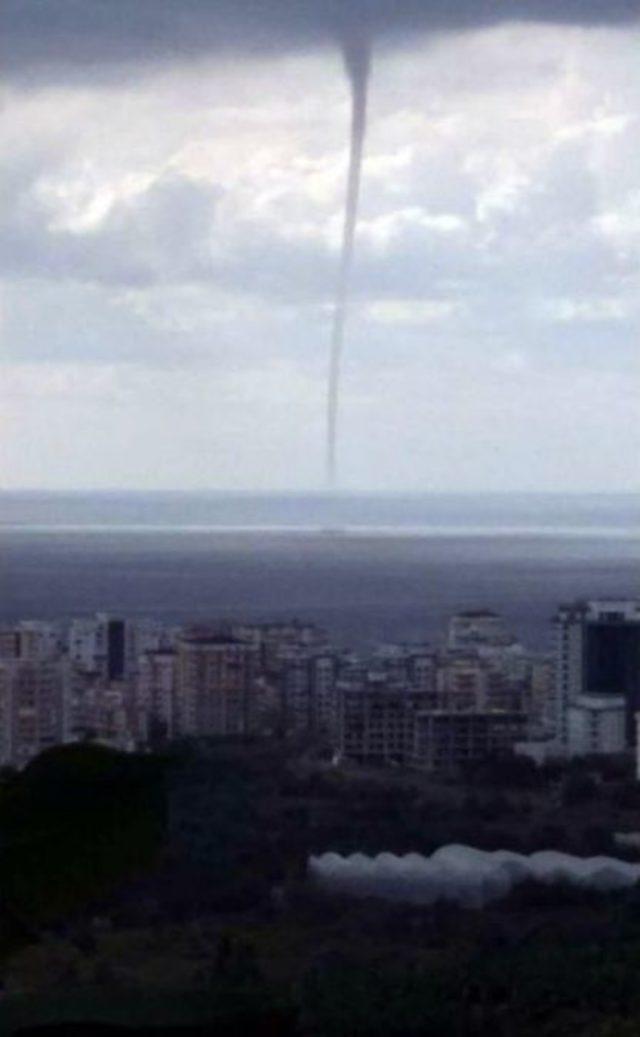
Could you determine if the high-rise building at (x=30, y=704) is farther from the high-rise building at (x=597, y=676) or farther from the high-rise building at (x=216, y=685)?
the high-rise building at (x=597, y=676)

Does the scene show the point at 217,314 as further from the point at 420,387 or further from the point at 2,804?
the point at 2,804

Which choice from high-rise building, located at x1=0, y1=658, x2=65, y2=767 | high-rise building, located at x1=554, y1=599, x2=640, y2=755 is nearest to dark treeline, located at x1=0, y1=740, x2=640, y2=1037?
high-rise building, located at x1=554, y1=599, x2=640, y2=755

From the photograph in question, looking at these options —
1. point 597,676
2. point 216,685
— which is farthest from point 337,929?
point 597,676

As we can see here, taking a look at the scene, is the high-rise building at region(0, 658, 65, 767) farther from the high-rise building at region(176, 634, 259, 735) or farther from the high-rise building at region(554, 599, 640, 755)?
the high-rise building at region(554, 599, 640, 755)

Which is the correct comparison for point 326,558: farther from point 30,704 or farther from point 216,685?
point 30,704

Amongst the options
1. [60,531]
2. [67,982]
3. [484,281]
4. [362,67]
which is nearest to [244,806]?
[67,982]

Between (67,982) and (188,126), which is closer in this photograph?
(67,982)
